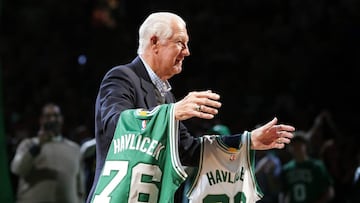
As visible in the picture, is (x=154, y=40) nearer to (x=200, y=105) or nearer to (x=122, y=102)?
(x=122, y=102)

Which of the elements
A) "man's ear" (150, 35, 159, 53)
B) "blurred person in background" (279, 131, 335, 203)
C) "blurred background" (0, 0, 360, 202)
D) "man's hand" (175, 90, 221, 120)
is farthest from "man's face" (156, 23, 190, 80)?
"blurred background" (0, 0, 360, 202)

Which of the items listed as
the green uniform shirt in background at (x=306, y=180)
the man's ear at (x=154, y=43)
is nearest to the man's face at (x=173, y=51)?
the man's ear at (x=154, y=43)

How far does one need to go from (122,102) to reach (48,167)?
4226 mm

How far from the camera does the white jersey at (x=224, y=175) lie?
3.79 metres

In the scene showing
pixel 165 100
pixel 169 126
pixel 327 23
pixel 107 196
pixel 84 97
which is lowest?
pixel 107 196

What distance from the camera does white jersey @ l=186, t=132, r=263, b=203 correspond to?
3785 millimetres

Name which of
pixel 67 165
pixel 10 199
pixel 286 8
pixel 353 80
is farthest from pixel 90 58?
pixel 10 199

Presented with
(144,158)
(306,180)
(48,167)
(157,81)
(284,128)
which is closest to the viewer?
(144,158)

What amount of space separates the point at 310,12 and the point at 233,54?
1155 millimetres

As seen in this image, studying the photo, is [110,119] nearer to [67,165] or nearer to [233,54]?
[67,165]

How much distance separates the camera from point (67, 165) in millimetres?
7645

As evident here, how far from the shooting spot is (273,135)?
365cm

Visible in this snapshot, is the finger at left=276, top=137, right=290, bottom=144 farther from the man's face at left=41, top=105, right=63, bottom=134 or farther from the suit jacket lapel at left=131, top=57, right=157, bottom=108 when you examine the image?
the man's face at left=41, top=105, right=63, bottom=134

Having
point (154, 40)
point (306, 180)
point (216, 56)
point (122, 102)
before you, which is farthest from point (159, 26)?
point (216, 56)
